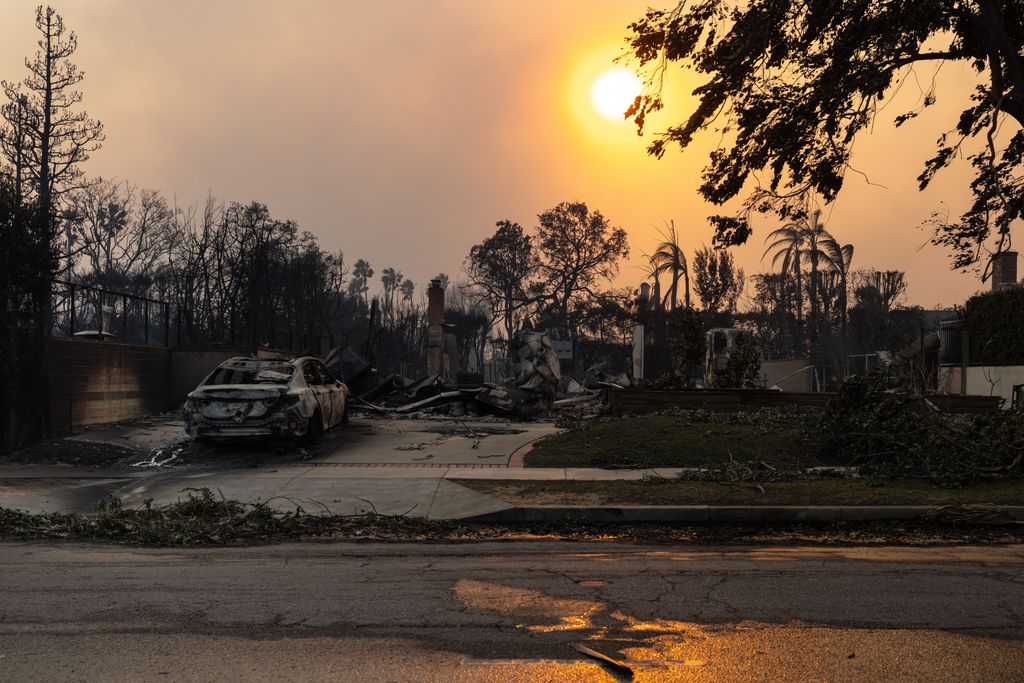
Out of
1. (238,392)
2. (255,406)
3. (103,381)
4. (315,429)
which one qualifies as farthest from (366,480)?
(103,381)

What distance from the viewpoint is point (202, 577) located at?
19.9ft

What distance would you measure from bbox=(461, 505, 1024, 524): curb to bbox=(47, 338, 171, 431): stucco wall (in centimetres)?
1010

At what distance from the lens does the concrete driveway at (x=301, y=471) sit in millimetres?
9445

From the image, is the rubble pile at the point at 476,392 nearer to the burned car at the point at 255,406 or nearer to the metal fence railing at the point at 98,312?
the metal fence railing at the point at 98,312

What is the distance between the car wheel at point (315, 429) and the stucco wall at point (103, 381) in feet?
15.1

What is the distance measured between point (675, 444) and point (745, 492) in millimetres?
3311

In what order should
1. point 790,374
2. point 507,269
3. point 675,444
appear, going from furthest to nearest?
1. point 507,269
2. point 790,374
3. point 675,444

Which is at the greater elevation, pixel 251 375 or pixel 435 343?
pixel 435 343

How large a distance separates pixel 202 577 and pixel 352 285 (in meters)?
139

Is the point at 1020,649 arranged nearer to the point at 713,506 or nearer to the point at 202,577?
the point at 713,506

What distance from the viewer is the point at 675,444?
12.8m

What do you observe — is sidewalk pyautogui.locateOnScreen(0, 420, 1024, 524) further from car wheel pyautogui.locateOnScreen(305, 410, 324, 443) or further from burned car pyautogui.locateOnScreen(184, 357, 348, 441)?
burned car pyautogui.locateOnScreen(184, 357, 348, 441)

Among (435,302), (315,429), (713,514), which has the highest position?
(435,302)

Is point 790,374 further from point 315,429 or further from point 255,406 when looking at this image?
point 255,406
